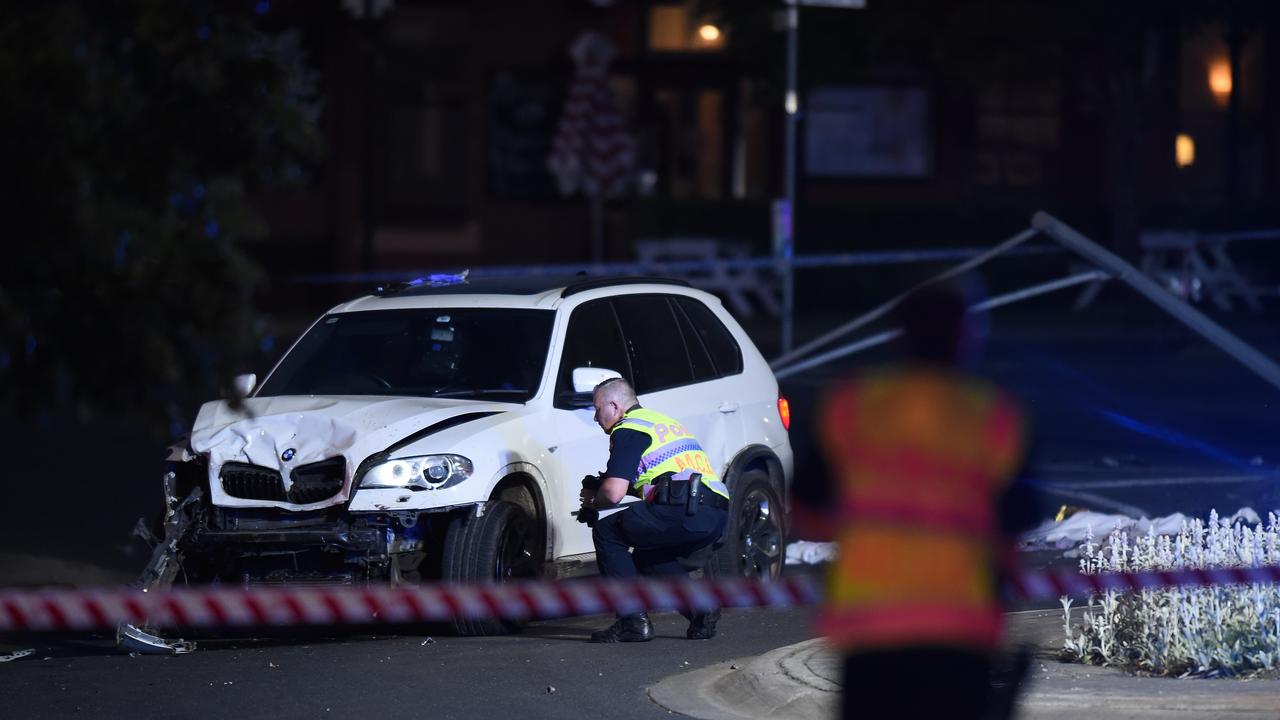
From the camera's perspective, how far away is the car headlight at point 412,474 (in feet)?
29.3

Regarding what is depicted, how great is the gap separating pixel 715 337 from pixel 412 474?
241 centimetres

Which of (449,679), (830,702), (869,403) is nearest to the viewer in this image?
(869,403)

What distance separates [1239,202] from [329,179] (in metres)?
13.7

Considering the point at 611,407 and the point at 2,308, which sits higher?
the point at 2,308

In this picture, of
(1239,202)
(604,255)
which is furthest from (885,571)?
(1239,202)

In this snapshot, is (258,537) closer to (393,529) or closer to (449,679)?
(393,529)

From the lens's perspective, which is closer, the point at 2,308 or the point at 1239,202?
the point at 2,308

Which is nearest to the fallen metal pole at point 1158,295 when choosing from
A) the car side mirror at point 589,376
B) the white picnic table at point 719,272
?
the car side mirror at point 589,376

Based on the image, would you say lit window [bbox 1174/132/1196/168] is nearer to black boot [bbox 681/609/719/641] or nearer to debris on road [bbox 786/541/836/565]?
debris on road [bbox 786/541/836/565]

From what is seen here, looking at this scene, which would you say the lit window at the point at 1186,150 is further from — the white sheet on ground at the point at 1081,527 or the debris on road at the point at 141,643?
the debris on road at the point at 141,643

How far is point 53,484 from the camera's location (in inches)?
569

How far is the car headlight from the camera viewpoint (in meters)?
8.93

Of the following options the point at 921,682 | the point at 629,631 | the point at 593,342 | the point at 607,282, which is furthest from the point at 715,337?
the point at 921,682

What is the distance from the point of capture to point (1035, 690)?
728 centimetres
